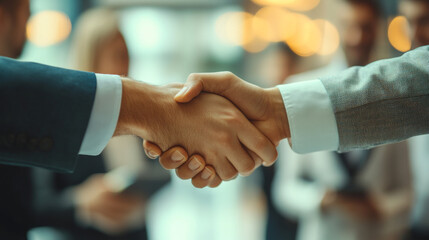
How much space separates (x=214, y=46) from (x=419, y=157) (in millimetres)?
9827

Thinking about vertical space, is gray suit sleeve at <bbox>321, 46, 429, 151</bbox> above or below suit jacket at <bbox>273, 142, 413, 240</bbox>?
above

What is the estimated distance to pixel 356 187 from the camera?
1.95 m

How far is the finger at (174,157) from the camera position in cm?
140

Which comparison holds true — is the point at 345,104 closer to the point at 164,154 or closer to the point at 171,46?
the point at 164,154

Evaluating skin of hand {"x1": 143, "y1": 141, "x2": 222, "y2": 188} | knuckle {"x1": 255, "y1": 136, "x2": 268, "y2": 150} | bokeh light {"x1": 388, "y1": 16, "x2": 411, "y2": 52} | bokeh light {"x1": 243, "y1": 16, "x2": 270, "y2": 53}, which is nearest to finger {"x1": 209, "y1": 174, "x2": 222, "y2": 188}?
skin of hand {"x1": 143, "y1": 141, "x2": 222, "y2": 188}

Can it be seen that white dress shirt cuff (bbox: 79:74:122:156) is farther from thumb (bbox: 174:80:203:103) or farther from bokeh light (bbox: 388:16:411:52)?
bokeh light (bbox: 388:16:411:52)

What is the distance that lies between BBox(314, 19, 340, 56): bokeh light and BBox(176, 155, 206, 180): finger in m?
5.48

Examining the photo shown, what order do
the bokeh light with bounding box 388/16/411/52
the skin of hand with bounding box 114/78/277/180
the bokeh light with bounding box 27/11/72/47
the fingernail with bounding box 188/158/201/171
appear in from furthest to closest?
the bokeh light with bounding box 27/11/72/47, the bokeh light with bounding box 388/16/411/52, the fingernail with bounding box 188/158/201/171, the skin of hand with bounding box 114/78/277/180

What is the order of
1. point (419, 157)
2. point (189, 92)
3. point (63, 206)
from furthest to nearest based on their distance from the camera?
point (419, 157)
point (63, 206)
point (189, 92)

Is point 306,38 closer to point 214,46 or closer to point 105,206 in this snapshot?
point 214,46

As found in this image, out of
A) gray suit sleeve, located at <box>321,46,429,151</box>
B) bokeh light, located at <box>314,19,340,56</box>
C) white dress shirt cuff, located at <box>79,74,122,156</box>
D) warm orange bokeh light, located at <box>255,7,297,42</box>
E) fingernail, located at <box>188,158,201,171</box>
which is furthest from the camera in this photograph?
warm orange bokeh light, located at <box>255,7,297,42</box>

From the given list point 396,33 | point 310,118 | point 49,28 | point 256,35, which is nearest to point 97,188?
point 310,118

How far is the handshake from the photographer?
138 centimetres

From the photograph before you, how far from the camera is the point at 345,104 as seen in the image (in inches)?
50.2
